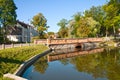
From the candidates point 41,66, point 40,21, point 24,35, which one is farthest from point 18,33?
point 41,66

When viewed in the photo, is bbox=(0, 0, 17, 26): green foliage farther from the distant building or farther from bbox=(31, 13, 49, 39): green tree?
bbox=(31, 13, 49, 39): green tree

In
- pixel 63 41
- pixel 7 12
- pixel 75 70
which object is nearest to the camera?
pixel 75 70

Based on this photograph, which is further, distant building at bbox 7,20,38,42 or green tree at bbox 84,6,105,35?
green tree at bbox 84,6,105,35

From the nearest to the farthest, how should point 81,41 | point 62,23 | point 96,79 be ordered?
1. point 96,79
2. point 81,41
3. point 62,23

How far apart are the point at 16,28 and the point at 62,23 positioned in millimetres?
44366

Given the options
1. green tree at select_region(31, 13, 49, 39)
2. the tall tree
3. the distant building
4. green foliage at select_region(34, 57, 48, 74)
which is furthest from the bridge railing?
the distant building

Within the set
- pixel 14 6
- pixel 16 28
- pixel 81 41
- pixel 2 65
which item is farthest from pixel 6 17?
pixel 2 65

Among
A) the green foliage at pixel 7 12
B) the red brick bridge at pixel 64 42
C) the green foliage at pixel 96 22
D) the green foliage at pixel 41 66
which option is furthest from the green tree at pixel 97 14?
the green foliage at pixel 41 66

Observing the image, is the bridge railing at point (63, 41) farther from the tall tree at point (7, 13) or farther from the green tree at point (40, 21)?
the green tree at point (40, 21)

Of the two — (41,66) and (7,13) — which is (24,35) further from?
(41,66)

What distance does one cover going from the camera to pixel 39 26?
3615 inches

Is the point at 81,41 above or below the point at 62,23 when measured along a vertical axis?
below

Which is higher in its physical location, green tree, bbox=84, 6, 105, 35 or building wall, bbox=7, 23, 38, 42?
green tree, bbox=84, 6, 105, 35

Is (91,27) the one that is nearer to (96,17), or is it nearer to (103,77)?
(96,17)
